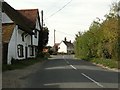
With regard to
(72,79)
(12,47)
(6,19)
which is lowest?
(72,79)

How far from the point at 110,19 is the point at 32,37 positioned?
55.7ft

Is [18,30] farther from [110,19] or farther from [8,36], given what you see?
[110,19]

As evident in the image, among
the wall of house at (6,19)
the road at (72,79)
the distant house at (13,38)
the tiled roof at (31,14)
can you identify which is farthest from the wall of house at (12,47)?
the tiled roof at (31,14)

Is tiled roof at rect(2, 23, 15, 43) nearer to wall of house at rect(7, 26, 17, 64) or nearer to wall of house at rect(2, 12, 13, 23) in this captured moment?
wall of house at rect(2, 12, 13, 23)

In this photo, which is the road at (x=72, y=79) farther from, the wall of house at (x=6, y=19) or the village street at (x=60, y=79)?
the wall of house at (x=6, y=19)

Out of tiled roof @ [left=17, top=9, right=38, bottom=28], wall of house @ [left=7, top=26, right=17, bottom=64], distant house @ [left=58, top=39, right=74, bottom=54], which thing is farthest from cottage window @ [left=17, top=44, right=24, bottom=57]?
distant house @ [left=58, top=39, right=74, bottom=54]

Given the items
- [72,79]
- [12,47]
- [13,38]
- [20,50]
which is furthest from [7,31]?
[72,79]

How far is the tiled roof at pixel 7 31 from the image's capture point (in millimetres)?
36847

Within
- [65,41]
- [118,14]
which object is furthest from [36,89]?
[65,41]

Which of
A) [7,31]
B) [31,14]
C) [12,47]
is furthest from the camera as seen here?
[31,14]

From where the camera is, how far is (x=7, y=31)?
38.6 metres

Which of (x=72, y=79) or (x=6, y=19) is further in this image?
(x=6, y=19)

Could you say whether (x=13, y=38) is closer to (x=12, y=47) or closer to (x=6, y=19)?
(x=12, y=47)

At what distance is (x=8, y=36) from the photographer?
122 feet
